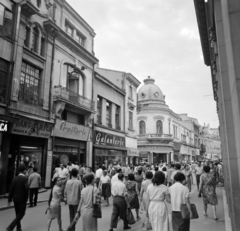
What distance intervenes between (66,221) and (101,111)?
17.6 metres

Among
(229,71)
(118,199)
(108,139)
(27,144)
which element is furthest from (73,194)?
(108,139)

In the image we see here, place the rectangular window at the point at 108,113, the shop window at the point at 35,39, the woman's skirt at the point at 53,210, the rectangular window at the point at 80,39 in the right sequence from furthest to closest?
1. the rectangular window at the point at 108,113
2. the rectangular window at the point at 80,39
3. the shop window at the point at 35,39
4. the woman's skirt at the point at 53,210

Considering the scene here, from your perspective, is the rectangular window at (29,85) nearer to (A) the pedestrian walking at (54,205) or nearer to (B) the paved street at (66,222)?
(B) the paved street at (66,222)

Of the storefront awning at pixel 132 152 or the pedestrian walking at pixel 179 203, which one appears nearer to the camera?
the pedestrian walking at pixel 179 203

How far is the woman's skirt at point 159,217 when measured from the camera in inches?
197

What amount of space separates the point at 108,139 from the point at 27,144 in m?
11.1

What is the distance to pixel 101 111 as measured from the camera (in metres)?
25.0

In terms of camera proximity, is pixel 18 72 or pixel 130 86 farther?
pixel 130 86

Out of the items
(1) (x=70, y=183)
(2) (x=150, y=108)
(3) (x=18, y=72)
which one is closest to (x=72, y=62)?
(3) (x=18, y=72)

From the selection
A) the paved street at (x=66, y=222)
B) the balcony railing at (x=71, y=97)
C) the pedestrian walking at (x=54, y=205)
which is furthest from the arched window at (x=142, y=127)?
the pedestrian walking at (x=54, y=205)

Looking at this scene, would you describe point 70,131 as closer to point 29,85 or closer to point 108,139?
point 29,85

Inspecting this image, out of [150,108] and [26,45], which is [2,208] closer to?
[26,45]

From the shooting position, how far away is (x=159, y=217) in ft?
16.5

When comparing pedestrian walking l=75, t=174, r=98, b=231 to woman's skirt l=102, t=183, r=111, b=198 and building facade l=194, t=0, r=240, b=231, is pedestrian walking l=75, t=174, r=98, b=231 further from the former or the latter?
woman's skirt l=102, t=183, r=111, b=198
